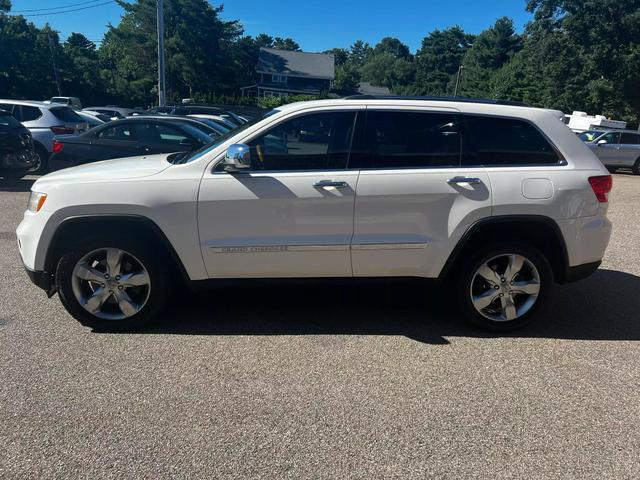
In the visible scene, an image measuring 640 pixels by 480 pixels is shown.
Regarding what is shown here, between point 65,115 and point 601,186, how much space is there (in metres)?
12.6

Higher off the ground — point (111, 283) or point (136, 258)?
point (136, 258)

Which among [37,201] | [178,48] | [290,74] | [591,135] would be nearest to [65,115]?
[37,201]

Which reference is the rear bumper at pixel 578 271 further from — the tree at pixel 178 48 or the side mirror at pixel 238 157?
the tree at pixel 178 48

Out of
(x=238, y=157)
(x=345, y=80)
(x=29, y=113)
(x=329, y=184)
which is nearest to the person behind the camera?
(x=238, y=157)

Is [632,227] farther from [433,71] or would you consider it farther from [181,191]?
[433,71]

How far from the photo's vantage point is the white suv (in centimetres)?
379

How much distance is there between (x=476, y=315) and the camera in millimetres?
4066

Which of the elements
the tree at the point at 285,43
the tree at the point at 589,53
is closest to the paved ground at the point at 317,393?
the tree at the point at 589,53

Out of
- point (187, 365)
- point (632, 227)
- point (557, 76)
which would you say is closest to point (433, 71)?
point (557, 76)

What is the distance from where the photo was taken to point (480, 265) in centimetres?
399

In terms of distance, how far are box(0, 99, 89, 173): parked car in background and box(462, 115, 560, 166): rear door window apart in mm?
10963

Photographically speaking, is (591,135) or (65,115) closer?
(65,115)

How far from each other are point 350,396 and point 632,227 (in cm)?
721

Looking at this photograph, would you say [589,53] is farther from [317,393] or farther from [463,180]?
[317,393]
